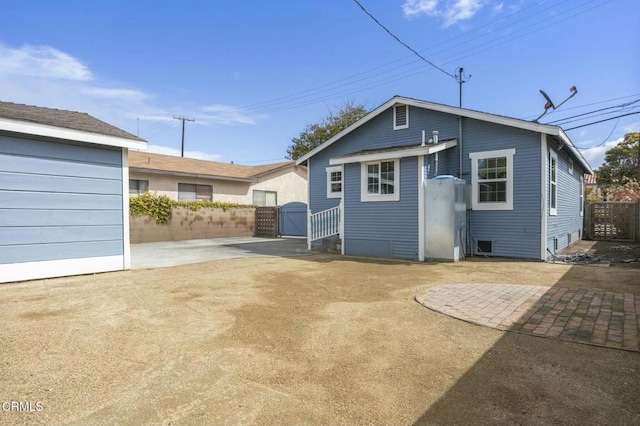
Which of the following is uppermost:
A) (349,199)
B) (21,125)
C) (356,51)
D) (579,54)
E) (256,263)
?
(356,51)

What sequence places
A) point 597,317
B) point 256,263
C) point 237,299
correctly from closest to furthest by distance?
1. point 597,317
2. point 237,299
3. point 256,263

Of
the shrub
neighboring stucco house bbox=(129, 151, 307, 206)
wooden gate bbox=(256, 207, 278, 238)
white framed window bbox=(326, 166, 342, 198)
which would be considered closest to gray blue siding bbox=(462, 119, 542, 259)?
white framed window bbox=(326, 166, 342, 198)

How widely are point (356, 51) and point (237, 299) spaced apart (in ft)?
43.6

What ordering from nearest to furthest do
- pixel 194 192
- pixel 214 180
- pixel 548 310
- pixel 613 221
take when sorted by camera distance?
pixel 548 310 < pixel 613 221 < pixel 194 192 < pixel 214 180

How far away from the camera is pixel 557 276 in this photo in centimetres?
706

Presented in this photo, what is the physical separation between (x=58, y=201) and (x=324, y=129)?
28539 mm

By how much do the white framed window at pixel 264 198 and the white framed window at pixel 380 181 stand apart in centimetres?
1185

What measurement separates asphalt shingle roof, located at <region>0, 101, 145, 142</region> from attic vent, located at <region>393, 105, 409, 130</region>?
303 inches

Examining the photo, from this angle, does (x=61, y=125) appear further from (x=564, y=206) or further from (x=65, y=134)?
(x=564, y=206)

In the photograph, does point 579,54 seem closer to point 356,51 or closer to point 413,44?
point 413,44

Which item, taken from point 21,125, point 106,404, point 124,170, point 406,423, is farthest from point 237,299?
point 21,125

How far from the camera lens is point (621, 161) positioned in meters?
32.1

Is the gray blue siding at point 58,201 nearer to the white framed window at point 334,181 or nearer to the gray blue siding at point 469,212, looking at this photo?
the gray blue siding at point 469,212

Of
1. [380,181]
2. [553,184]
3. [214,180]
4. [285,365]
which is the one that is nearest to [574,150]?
[553,184]
